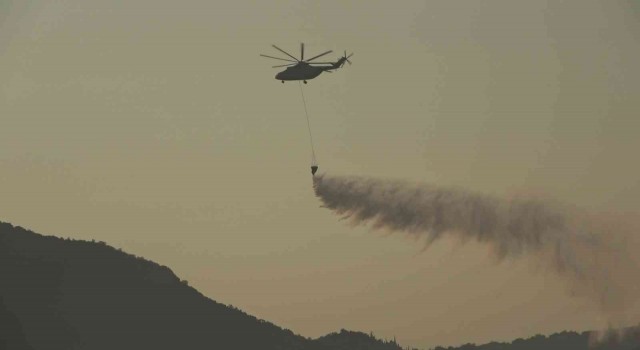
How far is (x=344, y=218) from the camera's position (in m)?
155

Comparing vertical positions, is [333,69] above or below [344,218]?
above

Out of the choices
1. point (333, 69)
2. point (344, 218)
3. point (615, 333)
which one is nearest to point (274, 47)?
point (333, 69)

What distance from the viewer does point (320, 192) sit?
529 ft

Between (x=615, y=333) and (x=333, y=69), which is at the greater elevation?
(x=333, y=69)

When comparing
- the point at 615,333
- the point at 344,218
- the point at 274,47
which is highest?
the point at 274,47

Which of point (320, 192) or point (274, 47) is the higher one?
point (274, 47)

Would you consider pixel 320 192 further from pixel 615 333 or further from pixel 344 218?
pixel 615 333

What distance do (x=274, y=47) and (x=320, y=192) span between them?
22.0 meters

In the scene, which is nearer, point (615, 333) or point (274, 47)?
point (274, 47)

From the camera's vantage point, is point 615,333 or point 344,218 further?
point 615,333

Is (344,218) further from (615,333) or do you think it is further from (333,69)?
(615,333)

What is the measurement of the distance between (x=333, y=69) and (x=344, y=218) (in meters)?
16.8

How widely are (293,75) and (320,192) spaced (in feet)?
48.0

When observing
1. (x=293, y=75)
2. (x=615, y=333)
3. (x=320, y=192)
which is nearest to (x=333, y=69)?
(x=293, y=75)
